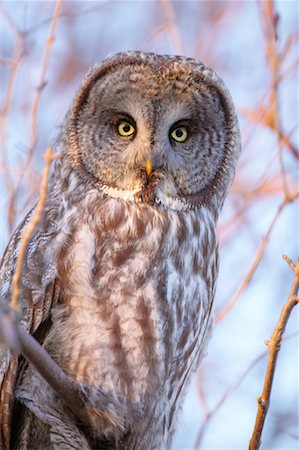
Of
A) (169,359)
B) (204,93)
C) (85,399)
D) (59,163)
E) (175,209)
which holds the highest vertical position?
(204,93)

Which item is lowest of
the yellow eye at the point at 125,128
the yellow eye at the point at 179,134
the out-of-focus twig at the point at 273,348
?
the out-of-focus twig at the point at 273,348

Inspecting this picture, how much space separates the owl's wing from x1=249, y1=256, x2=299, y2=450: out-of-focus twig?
1.03m

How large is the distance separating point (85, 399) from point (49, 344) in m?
0.30

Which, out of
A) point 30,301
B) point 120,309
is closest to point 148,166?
point 120,309

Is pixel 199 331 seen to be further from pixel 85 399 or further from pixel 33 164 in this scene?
pixel 33 164

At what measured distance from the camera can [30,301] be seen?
3.73 metres

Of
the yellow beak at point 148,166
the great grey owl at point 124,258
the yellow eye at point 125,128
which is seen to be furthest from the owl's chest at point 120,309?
the yellow eye at point 125,128

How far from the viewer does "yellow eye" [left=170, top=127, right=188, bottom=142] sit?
4234 millimetres

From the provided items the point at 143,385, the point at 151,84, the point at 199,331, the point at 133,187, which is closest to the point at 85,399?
the point at 143,385

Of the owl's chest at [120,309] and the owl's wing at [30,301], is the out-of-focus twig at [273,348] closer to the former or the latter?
the owl's chest at [120,309]

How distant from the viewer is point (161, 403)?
3916 millimetres

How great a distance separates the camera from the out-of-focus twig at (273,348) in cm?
302

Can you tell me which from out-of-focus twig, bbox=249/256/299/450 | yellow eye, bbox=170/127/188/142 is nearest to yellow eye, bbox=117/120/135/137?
yellow eye, bbox=170/127/188/142

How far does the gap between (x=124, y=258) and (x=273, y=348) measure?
98cm
